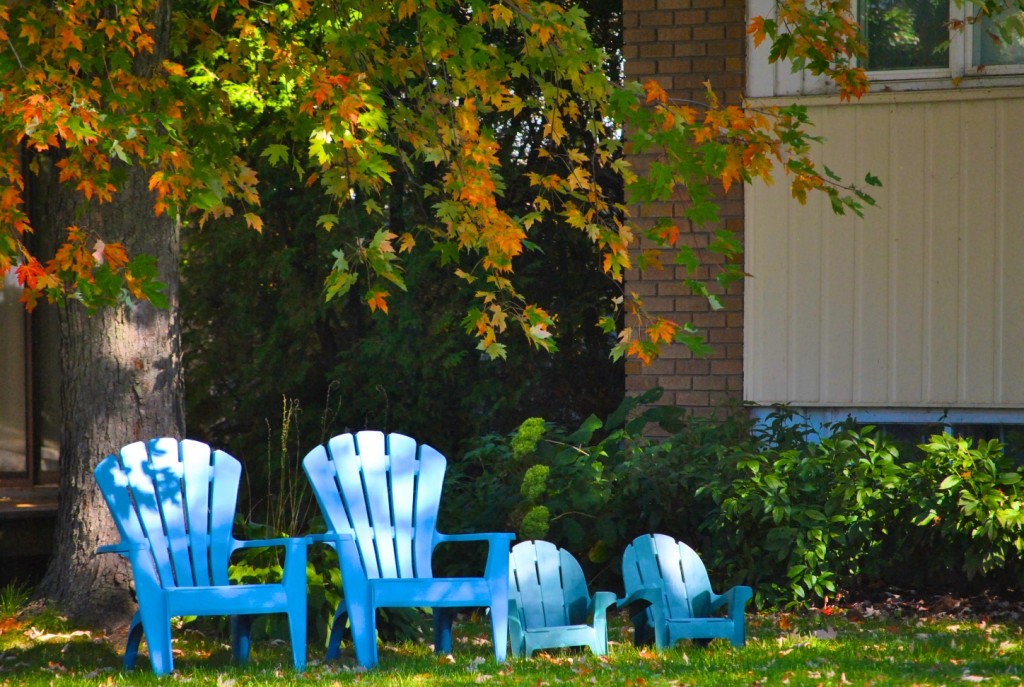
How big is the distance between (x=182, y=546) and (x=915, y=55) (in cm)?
520

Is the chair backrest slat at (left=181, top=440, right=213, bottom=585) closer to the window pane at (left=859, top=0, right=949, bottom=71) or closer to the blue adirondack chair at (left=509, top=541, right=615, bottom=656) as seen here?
the blue adirondack chair at (left=509, top=541, right=615, bottom=656)

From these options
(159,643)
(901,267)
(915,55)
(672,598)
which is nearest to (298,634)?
(159,643)

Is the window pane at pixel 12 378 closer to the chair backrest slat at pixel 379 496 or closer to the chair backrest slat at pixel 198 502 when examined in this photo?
the chair backrest slat at pixel 198 502

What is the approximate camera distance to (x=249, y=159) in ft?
32.8

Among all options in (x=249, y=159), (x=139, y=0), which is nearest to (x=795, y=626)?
(x=139, y=0)

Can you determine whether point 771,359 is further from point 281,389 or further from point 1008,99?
Answer: point 281,389

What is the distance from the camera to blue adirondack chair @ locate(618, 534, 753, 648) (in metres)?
5.39

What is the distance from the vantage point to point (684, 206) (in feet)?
26.2

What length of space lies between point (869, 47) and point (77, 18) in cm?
470

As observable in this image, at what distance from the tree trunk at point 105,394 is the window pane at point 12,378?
8.01ft

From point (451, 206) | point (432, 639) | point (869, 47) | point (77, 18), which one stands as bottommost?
point (432, 639)

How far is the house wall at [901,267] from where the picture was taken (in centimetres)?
729

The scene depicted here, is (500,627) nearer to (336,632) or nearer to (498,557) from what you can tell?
(498,557)

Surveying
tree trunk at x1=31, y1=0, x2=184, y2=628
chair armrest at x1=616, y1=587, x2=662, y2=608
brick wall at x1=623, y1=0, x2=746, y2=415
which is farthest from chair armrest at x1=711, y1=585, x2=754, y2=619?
tree trunk at x1=31, y1=0, x2=184, y2=628
